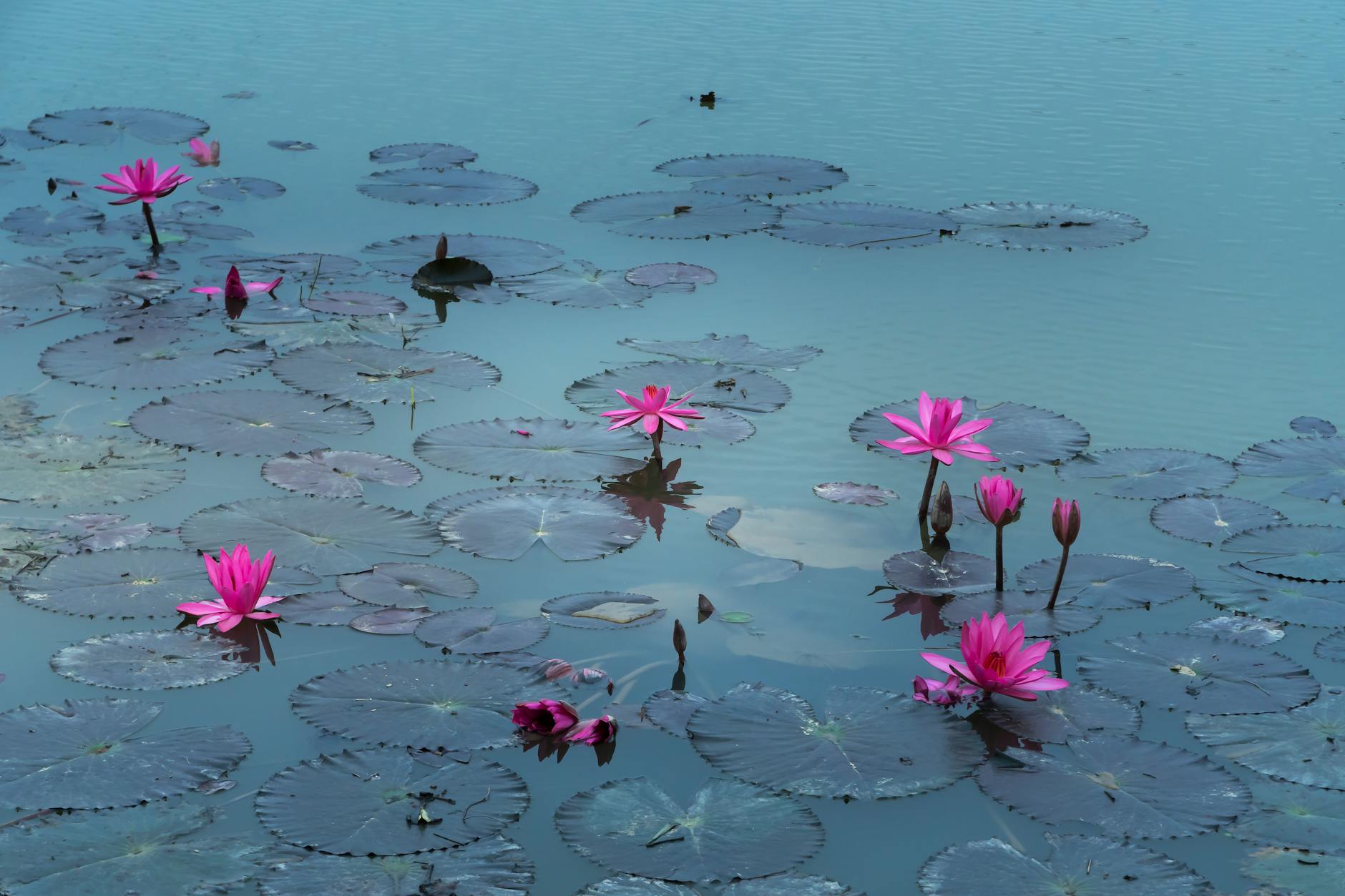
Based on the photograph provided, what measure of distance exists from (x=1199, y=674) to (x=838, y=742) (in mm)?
604

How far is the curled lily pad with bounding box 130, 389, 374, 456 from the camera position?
8.55ft

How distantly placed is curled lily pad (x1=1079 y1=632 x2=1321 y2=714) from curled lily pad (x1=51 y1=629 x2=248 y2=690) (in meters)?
1.30

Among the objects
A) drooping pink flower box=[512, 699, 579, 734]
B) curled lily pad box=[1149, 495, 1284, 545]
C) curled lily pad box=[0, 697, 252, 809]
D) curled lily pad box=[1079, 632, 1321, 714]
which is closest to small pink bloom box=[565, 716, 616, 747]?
drooping pink flower box=[512, 699, 579, 734]

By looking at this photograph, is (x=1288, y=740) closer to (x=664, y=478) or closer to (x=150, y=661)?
(x=664, y=478)

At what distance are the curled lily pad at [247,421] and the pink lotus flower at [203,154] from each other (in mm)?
1833

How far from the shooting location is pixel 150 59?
5637mm

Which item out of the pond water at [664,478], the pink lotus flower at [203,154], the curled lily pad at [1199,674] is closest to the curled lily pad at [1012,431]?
the pond water at [664,478]

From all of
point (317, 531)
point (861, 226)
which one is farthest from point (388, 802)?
point (861, 226)

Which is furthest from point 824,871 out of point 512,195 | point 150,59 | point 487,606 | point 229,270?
point 150,59

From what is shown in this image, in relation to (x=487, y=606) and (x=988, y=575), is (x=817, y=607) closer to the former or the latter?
(x=988, y=575)

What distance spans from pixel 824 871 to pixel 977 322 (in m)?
2.04

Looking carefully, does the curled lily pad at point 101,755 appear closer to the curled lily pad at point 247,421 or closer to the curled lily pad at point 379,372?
the curled lily pad at point 247,421

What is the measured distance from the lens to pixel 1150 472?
2.61 metres

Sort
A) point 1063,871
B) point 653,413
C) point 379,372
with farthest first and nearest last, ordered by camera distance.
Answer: point 379,372 < point 653,413 < point 1063,871
